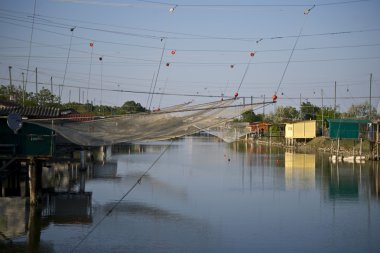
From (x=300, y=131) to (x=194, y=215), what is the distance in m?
50.8

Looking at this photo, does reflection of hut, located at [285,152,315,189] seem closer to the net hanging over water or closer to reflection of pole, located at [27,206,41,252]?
the net hanging over water

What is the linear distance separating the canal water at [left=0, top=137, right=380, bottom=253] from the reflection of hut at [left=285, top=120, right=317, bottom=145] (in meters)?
32.8

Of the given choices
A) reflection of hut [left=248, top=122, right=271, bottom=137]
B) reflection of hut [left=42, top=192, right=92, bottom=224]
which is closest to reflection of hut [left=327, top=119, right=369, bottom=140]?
reflection of hut [left=42, top=192, right=92, bottom=224]

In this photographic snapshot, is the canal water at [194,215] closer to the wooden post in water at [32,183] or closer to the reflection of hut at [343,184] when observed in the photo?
the reflection of hut at [343,184]

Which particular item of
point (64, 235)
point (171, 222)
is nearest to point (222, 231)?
point (171, 222)

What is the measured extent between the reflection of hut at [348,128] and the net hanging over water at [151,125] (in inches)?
1347

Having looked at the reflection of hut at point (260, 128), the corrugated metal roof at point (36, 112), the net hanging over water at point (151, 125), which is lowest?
the net hanging over water at point (151, 125)

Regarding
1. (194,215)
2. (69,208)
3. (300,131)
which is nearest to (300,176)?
(194,215)

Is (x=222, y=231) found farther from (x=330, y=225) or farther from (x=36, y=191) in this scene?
(x=36, y=191)

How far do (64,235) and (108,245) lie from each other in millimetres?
1819

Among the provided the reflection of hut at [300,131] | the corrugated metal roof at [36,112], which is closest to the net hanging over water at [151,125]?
the corrugated metal roof at [36,112]

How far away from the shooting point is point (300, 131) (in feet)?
220

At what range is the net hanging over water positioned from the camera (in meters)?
14.3

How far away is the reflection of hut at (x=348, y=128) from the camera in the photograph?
1825 inches
